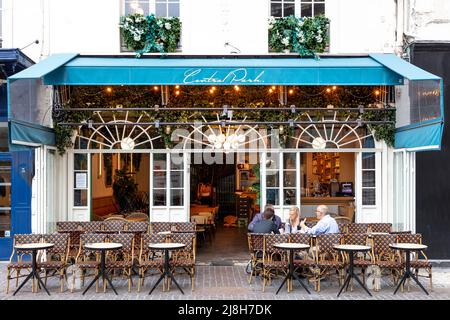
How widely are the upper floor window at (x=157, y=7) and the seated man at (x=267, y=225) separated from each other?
5.50 meters

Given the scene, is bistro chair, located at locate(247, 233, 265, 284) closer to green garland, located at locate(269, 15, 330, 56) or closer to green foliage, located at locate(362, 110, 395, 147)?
green foliage, located at locate(362, 110, 395, 147)

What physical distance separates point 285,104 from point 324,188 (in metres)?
5.16

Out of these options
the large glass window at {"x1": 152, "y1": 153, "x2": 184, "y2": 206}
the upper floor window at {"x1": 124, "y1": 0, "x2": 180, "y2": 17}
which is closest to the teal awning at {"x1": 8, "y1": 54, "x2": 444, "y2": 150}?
the upper floor window at {"x1": 124, "y1": 0, "x2": 180, "y2": 17}

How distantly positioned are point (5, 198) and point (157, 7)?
231 inches

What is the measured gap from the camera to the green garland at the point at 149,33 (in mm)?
12469

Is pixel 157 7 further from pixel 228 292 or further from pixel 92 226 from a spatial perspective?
pixel 228 292

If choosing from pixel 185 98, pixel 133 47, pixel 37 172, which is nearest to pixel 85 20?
pixel 133 47

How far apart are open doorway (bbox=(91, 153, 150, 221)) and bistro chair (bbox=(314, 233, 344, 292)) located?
5.83m

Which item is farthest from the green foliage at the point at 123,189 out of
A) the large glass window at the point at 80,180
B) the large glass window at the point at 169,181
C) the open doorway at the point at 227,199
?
the large glass window at the point at 169,181

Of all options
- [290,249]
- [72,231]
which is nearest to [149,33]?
[72,231]

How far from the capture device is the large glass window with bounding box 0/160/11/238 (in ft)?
41.1

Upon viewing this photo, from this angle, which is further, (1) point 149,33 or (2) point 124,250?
(1) point 149,33

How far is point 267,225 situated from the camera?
1072 centimetres

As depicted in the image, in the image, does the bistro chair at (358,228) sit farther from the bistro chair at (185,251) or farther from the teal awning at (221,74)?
the bistro chair at (185,251)
